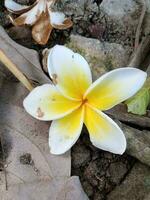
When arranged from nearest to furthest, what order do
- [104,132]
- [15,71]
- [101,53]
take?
1. [104,132]
2. [15,71]
3. [101,53]

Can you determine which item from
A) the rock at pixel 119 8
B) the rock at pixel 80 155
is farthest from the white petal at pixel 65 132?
the rock at pixel 119 8

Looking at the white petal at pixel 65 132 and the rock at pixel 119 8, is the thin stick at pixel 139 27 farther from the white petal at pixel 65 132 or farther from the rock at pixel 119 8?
the white petal at pixel 65 132

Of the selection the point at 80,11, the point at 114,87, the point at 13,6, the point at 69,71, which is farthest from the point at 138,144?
the point at 13,6

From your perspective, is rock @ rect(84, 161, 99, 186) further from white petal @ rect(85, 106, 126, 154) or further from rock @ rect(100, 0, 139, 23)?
rock @ rect(100, 0, 139, 23)

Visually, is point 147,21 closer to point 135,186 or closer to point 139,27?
point 139,27

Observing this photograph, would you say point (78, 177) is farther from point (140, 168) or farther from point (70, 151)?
point (140, 168)

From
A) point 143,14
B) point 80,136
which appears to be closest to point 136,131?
point 80,136

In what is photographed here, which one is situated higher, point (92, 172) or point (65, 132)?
point (65, 132)
